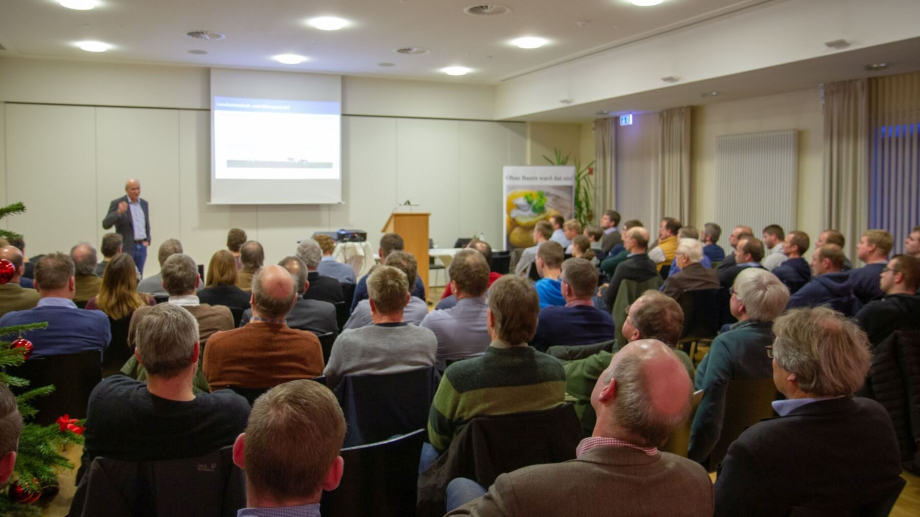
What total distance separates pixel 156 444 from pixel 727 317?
4.76 meters

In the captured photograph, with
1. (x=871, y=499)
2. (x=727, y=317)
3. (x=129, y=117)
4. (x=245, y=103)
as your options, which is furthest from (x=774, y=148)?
(x=129, y=117)

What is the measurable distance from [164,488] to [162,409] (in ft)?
0.74

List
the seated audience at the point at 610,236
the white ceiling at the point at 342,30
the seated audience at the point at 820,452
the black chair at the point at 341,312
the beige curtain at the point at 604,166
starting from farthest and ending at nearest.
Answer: the beige curtain at the point at 604,166 → the seated audience at the point at 610,236 → the white ceiling at the point at 342,30 → the black chair at the point at 341,312 → the seated audience at the point at 820,452

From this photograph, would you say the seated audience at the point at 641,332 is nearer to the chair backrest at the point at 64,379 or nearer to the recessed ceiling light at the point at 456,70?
the chair backrest at the point at 64,379

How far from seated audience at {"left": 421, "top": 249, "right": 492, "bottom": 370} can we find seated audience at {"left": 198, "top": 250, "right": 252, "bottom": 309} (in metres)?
1.66

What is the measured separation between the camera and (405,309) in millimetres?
4309

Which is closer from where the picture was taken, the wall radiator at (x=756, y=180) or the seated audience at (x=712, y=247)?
the seated audience at (x=712, y=247)

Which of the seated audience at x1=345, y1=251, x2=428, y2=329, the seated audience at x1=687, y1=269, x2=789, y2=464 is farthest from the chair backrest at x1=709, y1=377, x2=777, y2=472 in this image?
the seated audience at x1=345, y1=251, x2=428, y2=329

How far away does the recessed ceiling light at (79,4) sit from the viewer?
6.77 meters

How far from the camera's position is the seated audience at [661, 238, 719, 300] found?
5.64 metres

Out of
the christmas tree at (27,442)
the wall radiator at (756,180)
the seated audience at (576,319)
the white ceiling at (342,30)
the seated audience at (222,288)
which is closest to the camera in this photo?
the christmas tree at (27,442)

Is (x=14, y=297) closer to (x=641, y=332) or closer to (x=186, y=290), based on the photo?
(x=186, y=290)

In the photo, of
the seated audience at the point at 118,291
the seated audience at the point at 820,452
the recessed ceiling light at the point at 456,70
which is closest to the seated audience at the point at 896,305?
the seated audience at the point at 820,452

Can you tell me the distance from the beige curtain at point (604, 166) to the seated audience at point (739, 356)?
8709 mm
